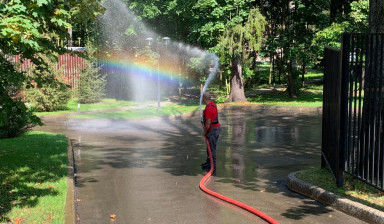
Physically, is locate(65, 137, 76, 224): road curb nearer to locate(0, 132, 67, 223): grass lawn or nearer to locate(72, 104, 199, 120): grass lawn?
locate(0, 132, 67, 223): grass lawn

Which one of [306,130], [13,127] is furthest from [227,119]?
[13,127]

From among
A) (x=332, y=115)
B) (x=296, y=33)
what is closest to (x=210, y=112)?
(x=332, y=115)

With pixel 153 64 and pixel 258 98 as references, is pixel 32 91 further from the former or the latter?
pixel 258 98

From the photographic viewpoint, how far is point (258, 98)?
116 ft

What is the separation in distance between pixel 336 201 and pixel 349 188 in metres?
0.86

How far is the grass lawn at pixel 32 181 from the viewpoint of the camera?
22.9 feet

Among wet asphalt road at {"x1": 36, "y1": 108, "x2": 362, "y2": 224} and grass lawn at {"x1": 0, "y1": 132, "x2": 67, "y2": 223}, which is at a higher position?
grass lawn at {"x1": 0, "y1": 132, "x2": 67, "y2": 223}

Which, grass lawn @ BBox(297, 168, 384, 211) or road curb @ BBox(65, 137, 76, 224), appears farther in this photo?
grass lawn @ BBox(297, 168, 384, 211)

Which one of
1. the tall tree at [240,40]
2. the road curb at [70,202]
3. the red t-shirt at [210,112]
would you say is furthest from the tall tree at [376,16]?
the tall tree at [240,40]

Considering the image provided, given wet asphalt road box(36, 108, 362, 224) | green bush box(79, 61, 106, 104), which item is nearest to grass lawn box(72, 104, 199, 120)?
wet asphalt road box(36, 108, 362, 224)

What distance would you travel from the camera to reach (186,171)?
438 inches

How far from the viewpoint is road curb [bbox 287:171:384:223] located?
23.1 ft

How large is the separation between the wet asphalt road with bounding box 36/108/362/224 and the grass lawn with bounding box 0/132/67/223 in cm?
47

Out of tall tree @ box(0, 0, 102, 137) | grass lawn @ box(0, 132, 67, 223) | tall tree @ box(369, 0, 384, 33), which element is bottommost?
grass lawn @ box(0, 132, 67, 223)
